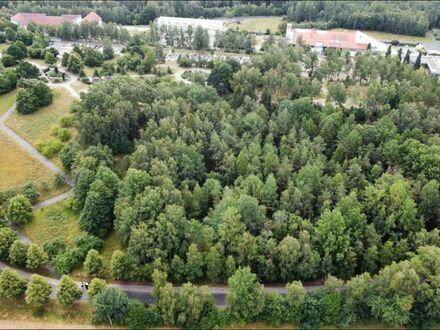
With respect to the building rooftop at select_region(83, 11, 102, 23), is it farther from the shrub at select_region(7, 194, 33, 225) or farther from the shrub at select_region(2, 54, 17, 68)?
the shrub at select_region(7, 194, 33, 225)

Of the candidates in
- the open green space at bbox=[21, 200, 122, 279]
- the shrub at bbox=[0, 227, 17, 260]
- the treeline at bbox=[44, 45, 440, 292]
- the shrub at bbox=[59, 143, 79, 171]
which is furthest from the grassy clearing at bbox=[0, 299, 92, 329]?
the shrub at bbox=[59, 143, 79, 171]

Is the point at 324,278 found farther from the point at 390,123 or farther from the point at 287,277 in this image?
the point at 390,123

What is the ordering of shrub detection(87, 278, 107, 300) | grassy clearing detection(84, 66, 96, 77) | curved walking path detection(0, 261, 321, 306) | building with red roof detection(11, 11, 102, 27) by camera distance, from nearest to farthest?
shrub detection(87, 278, 107, 300) < curved walking path detection(0, 261, 321, 306) < grassy clearing detection(84, 66, 96, 77) < building with red roof detection(11, 11, 102, 27)

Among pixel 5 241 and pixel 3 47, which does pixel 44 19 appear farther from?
pixel 5 241

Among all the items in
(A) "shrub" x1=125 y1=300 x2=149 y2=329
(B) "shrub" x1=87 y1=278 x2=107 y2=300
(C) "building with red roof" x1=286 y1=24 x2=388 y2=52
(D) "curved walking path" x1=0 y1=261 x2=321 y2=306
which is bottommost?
(D) "curved walking path" x1=0 y1=261 x2=321 y2=306

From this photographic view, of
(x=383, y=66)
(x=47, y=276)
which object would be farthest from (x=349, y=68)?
(x=47, y=276)
